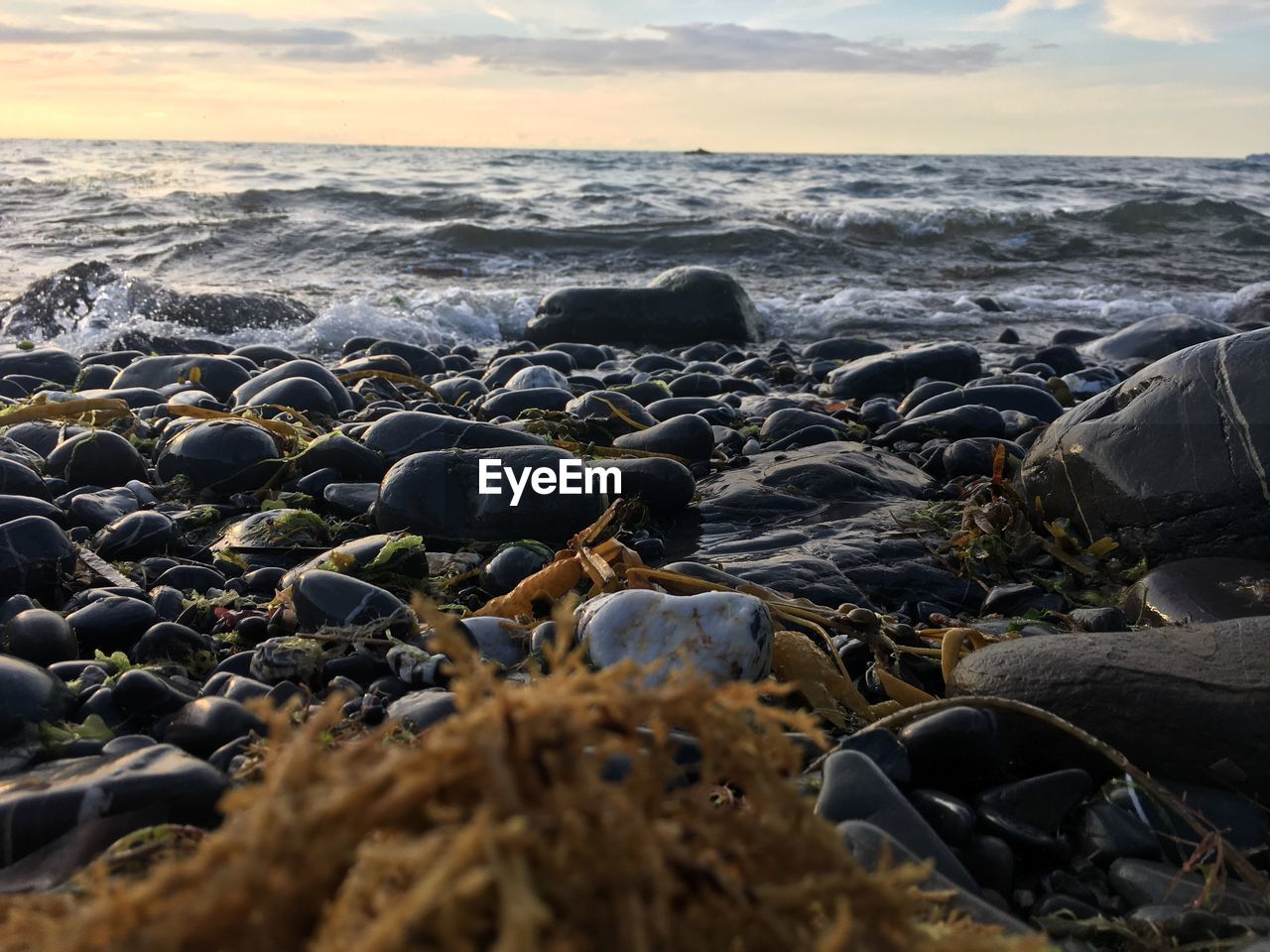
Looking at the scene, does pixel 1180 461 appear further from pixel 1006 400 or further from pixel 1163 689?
pixel 1006 400

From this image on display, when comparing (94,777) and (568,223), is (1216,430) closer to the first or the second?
(94,777)

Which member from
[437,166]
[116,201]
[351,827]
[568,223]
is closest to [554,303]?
[568,223]

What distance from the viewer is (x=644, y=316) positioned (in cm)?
984

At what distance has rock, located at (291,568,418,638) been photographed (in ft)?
9.21

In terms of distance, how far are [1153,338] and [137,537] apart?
836 cm

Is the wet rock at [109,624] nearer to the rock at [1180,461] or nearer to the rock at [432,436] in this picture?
the rock at [432,436]

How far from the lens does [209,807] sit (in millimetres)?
1886

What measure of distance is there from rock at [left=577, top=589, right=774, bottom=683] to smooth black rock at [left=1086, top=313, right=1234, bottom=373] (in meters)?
7.29

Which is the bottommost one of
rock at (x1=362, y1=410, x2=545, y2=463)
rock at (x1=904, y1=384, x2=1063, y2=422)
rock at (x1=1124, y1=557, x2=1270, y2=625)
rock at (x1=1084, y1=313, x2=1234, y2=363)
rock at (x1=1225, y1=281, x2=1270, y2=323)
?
rock at (x1=1124, y1=557, x2=1270, y2=625)

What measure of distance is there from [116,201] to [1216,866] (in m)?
19.7

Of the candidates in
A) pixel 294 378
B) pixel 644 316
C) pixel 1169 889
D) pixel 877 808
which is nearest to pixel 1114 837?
pixel 1169 889

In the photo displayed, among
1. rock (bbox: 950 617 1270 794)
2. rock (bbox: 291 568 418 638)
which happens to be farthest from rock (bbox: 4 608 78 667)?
rock (bbox: 950 617 1270 794)

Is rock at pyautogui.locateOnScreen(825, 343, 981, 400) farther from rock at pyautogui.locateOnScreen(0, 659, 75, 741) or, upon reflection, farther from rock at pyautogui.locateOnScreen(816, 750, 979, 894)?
rock at pyautogui.locateOnScreen(0, 659, 75, 741)

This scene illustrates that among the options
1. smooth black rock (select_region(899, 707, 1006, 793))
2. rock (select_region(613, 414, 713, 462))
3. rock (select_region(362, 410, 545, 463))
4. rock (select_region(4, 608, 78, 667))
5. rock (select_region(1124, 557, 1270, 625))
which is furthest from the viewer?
rock (select_region(613, 414, 713, 462))
